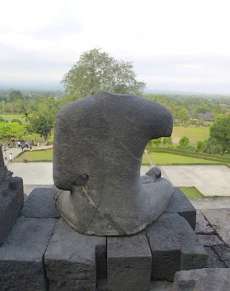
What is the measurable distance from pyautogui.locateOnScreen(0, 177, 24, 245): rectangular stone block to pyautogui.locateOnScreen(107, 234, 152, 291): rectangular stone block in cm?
112

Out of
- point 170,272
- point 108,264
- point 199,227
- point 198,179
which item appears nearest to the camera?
point 108,264

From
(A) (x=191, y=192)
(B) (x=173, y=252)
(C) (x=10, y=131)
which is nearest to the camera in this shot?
(B) (x=173, y=252)

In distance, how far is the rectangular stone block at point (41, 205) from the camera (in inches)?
148

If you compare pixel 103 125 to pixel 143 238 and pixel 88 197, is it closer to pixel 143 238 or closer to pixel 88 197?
pixel 88 197

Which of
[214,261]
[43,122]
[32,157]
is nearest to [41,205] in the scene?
[214,261]

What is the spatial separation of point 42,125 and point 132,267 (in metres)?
39.0

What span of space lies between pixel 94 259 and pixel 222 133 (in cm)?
3330

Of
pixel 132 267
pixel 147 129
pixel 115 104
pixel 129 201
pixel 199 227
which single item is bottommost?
pixel 199 227

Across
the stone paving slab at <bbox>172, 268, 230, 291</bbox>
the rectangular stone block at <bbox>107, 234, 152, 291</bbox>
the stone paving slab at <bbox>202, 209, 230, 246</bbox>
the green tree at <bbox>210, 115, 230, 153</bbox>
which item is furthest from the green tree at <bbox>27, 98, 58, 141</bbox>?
the stone paving slab at <bbox>172, 268, 230, 291</bbox>

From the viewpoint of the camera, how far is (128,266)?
2.94 m

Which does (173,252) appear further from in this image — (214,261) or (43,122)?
(43,122)

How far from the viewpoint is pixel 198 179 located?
16016 mm

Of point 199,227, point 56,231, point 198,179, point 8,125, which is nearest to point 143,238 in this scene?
point 56,231

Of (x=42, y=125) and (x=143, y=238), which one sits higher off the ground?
(x=143, y=238)
